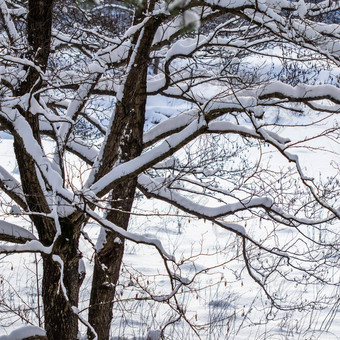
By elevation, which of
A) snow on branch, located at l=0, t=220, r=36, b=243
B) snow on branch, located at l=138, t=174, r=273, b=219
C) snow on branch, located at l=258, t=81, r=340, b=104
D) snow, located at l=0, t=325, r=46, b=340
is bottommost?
snow, located at l=0, t=325, r=46, b=340

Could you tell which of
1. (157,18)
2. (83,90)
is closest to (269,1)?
(157,18)

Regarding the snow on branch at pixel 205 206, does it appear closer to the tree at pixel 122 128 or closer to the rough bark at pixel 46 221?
the tree at pixel 122 128

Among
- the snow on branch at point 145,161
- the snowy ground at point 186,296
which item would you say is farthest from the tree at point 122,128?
the snowy ground at point 186,296

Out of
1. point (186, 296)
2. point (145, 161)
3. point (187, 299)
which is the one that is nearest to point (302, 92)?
point (145, 161)

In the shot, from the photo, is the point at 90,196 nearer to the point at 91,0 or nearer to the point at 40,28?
the point at 91,0

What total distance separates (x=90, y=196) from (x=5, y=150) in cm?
1121

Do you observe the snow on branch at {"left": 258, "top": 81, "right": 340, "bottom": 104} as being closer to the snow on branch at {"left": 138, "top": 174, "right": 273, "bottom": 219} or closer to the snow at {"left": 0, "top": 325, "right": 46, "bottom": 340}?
the snow on branch at {"left": 138, "top": 174, "right": 273, "bottom": 219}

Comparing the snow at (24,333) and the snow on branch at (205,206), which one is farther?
the snow on branch at (205,206)

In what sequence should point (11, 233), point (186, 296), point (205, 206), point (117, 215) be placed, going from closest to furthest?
point (11, 233)
point (205, 206)
point (117, 215)
point (186, 296)

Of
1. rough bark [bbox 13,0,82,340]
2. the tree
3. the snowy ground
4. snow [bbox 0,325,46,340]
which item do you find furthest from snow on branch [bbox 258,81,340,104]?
snow [bbox 0,325,46,340]

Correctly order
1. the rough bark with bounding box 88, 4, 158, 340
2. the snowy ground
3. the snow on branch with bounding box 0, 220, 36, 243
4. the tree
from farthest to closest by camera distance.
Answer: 1. the snowy ground
2. the rough bark with bounding box 88, 4, 158, 340
3. the snow on branch with bounding box 0, 220, 36, 243
4. the tree

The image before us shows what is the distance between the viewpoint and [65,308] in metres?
3.65

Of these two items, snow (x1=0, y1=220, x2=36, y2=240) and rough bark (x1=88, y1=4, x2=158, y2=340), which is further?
rough bark (x1=88, y1=4, x2=158, y2=340)

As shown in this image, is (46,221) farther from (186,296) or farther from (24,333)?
(186,296)
